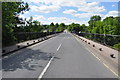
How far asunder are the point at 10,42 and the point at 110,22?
8568 centimetres

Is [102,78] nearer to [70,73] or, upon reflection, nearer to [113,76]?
[113,76]

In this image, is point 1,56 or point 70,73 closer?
point 70,73

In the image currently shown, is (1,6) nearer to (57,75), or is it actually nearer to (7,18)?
(7,18)

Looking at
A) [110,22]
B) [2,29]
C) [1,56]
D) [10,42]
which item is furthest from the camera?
[110,22]

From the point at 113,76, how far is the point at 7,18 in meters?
14.2

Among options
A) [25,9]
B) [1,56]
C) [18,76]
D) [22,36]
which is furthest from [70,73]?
[25,9]

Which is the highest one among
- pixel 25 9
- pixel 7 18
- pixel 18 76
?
pixel 25 9

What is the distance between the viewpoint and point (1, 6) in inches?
669

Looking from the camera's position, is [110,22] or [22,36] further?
[110,22]

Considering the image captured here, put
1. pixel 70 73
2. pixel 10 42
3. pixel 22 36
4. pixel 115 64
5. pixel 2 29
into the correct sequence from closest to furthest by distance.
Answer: pixel 70 73 → pixel 115 64 → pixel 2 29 → pixel 10 42 → pixel 22 36

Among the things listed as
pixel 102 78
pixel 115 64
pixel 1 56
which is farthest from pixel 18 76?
pixel 1 56

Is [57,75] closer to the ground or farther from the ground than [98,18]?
closer to the ground

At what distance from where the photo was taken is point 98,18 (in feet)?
573

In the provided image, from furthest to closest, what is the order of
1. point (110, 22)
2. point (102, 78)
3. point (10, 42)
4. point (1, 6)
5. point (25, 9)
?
point (110, 22) → point (25, 9) → point (10, 42) → point (1, 6) → point (102, 78)
